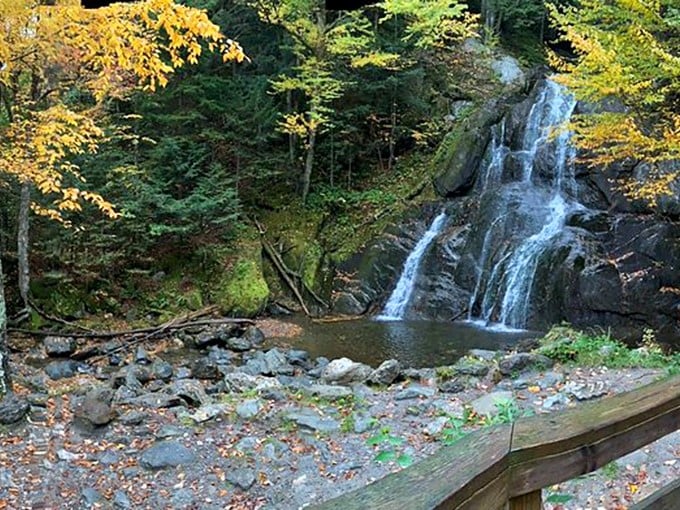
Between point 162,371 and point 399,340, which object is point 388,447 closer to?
point 162,371

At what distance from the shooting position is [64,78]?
30.9ft

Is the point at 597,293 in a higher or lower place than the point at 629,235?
lower

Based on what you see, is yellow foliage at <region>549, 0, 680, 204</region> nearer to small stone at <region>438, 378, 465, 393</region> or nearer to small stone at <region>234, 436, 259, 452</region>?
small stone at <region>438, 378, 465, 393</region>

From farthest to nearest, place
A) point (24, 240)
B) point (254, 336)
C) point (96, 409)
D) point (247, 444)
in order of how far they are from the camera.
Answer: point (254, 336) < point (24, 240) < point (96, 409) < point (247, 444)

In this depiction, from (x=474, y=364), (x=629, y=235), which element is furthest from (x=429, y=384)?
(x=629, y=235)

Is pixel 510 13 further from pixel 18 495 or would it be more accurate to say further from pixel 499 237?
pixel 18 495

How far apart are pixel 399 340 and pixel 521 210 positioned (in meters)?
4.87

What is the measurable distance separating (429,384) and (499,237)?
23.9ft

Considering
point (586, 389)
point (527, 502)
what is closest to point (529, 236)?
point (586, 389)

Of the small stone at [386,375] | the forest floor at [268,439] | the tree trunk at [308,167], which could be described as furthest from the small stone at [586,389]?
the tree trunk at [308,167]

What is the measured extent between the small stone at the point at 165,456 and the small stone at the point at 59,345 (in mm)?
6045

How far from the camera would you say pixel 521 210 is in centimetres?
1369

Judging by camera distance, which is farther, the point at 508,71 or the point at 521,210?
the point at 508,71

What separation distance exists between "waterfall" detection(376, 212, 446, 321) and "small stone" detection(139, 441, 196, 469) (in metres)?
8.77
